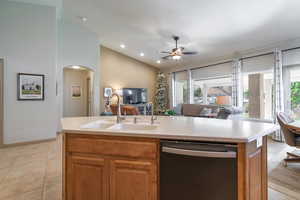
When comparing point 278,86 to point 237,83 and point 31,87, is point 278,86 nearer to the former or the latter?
point 237,83

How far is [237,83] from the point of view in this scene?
5840mm

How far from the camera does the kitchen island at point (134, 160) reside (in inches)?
49.8

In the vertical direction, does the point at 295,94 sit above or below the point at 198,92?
below

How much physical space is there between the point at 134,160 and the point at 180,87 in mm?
7394

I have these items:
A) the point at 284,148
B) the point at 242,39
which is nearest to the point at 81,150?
the point at 284,148

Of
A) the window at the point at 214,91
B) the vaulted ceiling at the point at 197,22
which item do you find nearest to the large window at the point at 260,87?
the vaulted ceiling at the point at 197,22

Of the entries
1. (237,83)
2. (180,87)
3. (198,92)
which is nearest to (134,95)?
(180,87)

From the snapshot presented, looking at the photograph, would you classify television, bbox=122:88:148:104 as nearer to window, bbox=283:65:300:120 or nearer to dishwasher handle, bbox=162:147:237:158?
window, bbox=283:65:300:120

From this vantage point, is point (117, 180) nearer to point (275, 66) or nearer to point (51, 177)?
point (51, 177)

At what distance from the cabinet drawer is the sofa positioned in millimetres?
3813

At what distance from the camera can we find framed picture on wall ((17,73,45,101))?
4305 millimetres

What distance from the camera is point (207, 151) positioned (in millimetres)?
1251

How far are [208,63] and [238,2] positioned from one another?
11.6 feet

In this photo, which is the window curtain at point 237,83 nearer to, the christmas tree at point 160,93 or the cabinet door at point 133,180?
the christmas tree at point 160,93
